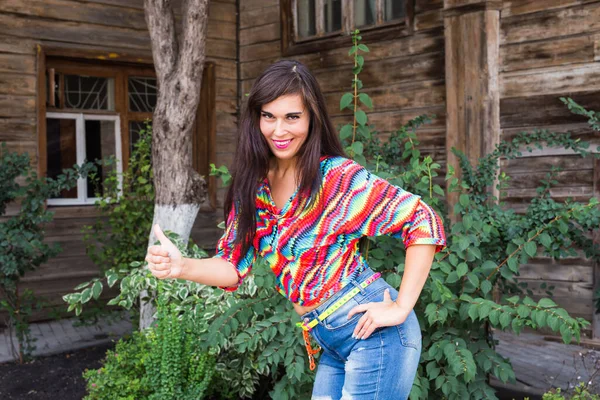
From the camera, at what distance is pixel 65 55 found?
693 centimetres

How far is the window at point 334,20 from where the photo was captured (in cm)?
680

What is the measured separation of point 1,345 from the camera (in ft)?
20.1

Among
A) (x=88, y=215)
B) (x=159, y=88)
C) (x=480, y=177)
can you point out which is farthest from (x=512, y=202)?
(x=88, y=215)

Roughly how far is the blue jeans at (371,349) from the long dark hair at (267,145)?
1.13 feet

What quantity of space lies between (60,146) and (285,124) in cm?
566

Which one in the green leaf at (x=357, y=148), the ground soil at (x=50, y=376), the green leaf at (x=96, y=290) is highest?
the green leaf at (x=357, y=148)

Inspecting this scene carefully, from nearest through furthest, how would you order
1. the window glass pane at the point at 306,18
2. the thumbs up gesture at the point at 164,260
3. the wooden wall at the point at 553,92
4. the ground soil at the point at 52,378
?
1. the thumbs up gesture at the point at 164,260
2. the ground soil at the point at 52,378
3. the wooden wall at the point at 553,92
4. the window glass pane at the point at 306,18

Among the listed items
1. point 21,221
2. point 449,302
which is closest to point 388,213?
point 449,302

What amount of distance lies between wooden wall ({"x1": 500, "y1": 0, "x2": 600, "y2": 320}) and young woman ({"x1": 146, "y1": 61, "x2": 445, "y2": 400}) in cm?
413

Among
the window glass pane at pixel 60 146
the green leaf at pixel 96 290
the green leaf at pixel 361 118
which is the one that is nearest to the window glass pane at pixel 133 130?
the window glass pane at pixel 60 146

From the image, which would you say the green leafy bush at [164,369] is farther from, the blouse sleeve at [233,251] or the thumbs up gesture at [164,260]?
the thumbs up gesture at [164,260]

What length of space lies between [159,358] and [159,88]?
86.0 inches

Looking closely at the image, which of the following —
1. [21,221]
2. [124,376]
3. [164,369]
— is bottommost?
[124,376]

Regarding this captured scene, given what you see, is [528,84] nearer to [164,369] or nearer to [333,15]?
[333,15]
